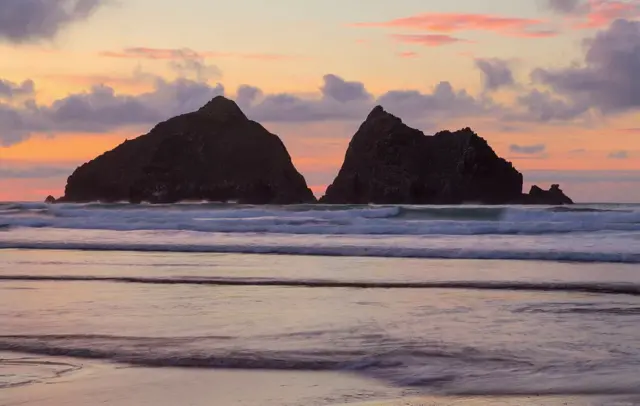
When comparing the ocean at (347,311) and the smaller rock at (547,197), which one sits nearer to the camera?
the ocean at (347,311)

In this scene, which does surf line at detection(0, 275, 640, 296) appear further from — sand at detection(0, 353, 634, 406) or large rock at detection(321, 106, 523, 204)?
large rock at detection(321, 106, 523, 204)

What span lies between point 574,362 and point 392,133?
7535 centimetres

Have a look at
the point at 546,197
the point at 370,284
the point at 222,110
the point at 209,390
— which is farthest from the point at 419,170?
the point at 209,390

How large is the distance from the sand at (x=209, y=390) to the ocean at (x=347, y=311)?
5.7 inches

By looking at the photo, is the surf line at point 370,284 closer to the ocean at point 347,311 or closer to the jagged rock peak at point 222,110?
the ocean at point 347,311

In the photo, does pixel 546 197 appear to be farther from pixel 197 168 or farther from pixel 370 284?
pixel 370 284

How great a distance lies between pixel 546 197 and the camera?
6550 centimetres

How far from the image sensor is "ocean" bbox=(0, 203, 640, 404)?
17.8ft

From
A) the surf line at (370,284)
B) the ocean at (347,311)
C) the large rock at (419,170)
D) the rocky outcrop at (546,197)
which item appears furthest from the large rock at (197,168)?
the surf line at (370,284)

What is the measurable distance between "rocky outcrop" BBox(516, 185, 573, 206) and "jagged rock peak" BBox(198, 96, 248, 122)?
42029 mm

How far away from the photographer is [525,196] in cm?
7050

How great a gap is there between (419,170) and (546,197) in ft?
44.3

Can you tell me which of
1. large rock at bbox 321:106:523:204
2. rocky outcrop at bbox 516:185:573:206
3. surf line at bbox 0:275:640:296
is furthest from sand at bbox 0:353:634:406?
large rock at bbox 321:106:523:204

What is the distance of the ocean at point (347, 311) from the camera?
543cm
